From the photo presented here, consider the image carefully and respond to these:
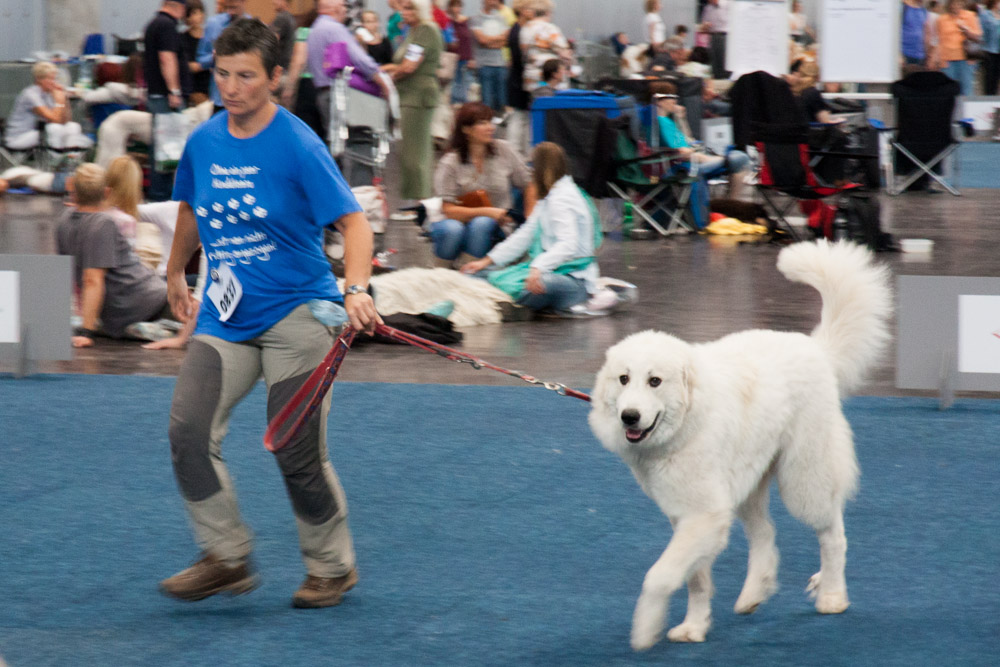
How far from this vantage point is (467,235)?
909 cm

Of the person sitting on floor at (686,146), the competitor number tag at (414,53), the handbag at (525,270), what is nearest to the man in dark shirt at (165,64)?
the competitor number tag at (414,53)

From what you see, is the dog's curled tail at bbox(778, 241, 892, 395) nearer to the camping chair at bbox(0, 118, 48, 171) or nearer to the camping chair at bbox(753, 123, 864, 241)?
the camping chair at bbox(753, 123, 864, 241)

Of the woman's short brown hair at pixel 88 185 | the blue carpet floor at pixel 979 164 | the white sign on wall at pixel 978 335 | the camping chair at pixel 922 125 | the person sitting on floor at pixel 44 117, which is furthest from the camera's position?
the blue carpet floor at pixel 979 164

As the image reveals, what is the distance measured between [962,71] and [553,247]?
13170mm

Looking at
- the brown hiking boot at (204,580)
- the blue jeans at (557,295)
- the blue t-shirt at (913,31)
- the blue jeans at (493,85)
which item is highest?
the blue t-shirt at (913,31)

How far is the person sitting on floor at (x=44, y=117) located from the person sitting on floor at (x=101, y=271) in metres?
7.32

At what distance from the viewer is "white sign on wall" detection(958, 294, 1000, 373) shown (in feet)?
19.9

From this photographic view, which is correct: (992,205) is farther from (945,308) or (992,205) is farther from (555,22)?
(555,22)

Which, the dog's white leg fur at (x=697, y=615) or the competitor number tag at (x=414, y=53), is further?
the competitor number tag at (x=414, y=53)

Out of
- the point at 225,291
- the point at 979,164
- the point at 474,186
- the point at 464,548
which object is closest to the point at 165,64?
the point at 474,186

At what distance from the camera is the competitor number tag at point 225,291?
3605mm

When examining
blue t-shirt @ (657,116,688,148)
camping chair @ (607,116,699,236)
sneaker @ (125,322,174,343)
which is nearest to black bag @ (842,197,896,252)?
camping chair @ (607,116,699,236)

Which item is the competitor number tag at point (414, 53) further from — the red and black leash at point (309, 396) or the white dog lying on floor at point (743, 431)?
the red and black leash at point (309, 396)

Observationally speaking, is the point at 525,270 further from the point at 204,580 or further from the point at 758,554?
the point at 204,580
